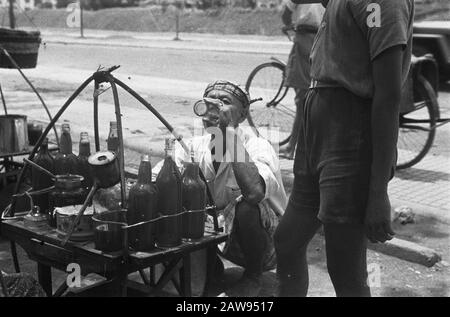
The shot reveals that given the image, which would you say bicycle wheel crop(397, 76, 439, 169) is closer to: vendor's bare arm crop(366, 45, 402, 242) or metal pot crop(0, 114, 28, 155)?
metal pot crop(0, 114, 28, 155)

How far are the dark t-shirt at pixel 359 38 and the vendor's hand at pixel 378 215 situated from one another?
34 centimetres

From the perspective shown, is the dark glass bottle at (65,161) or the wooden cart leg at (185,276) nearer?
the wooden cart leg at (185,276)

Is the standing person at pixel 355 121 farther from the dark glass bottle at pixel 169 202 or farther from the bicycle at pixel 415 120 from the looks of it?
the bicycle at pixel 415 120

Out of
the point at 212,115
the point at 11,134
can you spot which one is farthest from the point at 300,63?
the point at 212,115

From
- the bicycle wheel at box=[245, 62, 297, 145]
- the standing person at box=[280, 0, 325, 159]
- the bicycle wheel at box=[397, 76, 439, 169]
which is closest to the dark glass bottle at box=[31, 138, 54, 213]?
the standing person at box=[280, 0, 325, 159]

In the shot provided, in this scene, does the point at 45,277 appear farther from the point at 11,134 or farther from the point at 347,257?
the point at 11,134

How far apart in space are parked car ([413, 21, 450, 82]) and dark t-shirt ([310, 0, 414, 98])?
884cm

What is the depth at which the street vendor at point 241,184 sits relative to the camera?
10.6 ft

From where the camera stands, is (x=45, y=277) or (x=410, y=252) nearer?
(x=45, y=277)

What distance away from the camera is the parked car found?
10.6 metres

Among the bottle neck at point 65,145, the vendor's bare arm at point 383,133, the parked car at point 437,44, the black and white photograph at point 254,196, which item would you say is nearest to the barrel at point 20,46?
the black and white photograph at point 254,196

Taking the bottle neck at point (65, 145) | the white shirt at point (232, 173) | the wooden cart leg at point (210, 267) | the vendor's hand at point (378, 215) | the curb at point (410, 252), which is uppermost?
the vendor's hand at point (378, 215)

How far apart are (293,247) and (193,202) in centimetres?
46

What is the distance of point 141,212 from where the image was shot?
2.52 m
